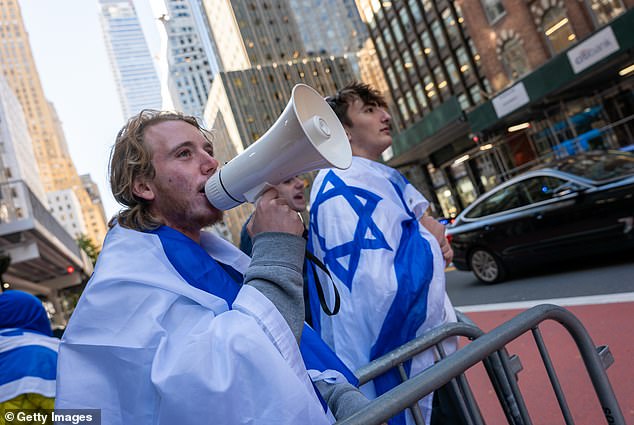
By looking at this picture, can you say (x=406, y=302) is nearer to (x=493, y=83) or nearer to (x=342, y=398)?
(x=342, y=398)

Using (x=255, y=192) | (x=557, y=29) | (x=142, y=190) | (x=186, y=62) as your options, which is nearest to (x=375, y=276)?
(x=255, y=192)

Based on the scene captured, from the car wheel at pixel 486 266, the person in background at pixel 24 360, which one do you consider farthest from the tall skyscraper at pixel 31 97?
the person in background at pixel 24 360

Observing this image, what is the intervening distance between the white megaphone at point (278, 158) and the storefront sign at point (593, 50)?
51.4ft

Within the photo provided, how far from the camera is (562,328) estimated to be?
433cm

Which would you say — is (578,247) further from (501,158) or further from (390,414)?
(501,158)

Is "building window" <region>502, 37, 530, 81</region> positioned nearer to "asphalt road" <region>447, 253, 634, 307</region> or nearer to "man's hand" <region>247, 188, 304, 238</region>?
"asphalt road" <region>447, 253, 634, 307</region>

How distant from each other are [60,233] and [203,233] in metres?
22.0

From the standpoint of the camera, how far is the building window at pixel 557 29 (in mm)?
18781

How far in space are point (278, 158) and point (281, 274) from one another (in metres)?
0.38

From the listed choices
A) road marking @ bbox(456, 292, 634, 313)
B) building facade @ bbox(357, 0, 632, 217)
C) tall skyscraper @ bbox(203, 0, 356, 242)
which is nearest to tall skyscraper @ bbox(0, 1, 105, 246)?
tall skyscraper @ bbox(203, 0, 356, 242)

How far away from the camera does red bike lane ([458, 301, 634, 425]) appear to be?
2928 millimetres

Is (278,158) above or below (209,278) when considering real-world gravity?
above

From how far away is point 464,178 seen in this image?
93.2ft

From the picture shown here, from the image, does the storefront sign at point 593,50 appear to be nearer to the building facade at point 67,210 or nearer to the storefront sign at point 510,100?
the storefront sign at point 510,100
